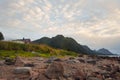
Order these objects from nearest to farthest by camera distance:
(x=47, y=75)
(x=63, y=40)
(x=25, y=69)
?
(x=47, y=75) < (x=25, y=69) < (x=63, y=40)

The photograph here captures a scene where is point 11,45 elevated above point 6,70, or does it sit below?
above

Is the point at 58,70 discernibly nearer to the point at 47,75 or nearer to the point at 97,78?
the point at 47,75

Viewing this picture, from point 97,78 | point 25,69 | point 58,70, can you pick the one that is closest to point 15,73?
point 25,69

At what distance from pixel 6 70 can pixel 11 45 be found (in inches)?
2521

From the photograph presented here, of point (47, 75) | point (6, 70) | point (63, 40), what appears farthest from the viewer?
point (63, 40)

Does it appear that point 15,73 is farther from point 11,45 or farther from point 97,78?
point 11,45

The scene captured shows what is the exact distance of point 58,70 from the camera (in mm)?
17188

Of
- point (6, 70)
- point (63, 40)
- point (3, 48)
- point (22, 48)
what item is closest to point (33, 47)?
point (22, 48)

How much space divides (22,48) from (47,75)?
68078 millimetres

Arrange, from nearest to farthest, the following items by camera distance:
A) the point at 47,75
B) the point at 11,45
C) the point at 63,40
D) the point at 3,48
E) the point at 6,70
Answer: the point at 47,75 < the point at 6,70 < the point at 3,48 < the point at 11,45 < the point at 63,40

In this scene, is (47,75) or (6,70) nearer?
(47,75)

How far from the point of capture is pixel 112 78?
17844mm

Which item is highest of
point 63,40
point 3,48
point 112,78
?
point 63,40

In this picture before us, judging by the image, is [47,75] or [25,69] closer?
[47,75]
